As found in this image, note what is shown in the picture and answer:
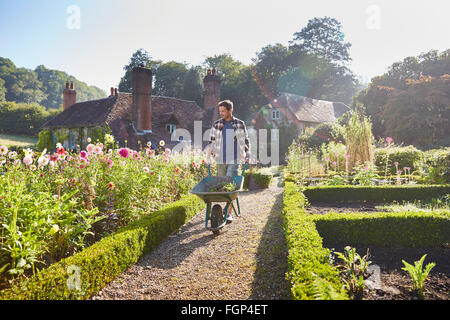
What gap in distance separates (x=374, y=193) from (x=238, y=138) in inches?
149

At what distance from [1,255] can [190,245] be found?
2289 mm

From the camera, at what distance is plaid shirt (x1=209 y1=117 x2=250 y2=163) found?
522 cm

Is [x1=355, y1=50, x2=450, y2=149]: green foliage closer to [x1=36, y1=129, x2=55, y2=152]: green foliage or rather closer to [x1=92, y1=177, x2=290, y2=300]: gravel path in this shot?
[x1=92, y1=177, x2=290, y2=300]: gravel path

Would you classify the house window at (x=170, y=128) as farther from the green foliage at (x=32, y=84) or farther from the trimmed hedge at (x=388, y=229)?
the green foliage at (x=32, y=84)

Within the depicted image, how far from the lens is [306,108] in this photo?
29859 millimetres

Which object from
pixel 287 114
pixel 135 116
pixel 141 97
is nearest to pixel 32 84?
pixel 135 116

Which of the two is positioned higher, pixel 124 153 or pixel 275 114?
pixel 275 114

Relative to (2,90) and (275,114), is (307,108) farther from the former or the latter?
(2,90)

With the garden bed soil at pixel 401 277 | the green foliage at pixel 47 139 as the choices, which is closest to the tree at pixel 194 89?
the green foliage at pixel 47 139

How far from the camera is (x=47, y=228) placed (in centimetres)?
295

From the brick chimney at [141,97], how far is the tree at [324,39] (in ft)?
97.8

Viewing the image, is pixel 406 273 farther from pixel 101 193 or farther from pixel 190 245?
pixel 101 193

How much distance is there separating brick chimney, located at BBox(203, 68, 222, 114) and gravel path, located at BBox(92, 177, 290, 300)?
65.9 feet

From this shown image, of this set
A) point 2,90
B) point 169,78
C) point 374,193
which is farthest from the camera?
point 2,90
